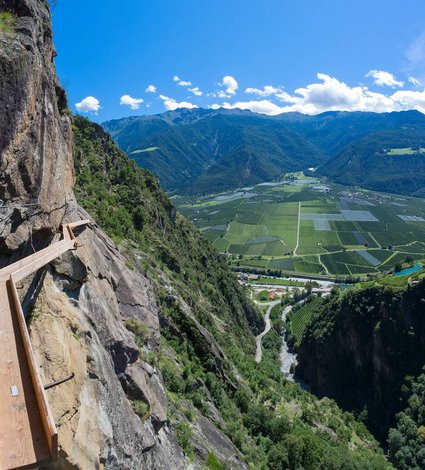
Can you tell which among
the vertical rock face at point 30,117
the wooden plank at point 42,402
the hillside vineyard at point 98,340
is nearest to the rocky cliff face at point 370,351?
the hillside vineyard at point 98,340

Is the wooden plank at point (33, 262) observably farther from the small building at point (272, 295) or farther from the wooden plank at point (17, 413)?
the small building at point (272, 295)

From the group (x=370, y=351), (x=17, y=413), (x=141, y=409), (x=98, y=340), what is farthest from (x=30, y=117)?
(x=370, y=351)

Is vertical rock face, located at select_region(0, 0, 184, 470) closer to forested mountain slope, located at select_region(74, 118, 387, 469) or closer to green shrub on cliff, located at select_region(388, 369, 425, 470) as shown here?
forested mountain slope, located at select_region(74, 118, 387, 469)

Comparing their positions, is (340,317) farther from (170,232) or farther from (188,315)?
(188,315)

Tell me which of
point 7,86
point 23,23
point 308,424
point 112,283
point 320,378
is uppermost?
point 23,23

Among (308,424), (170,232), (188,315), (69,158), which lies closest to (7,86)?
(69,158)
